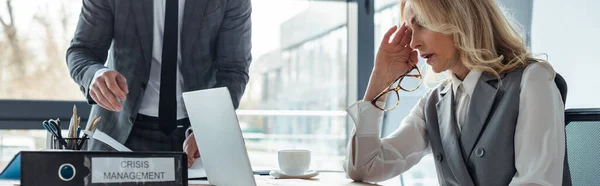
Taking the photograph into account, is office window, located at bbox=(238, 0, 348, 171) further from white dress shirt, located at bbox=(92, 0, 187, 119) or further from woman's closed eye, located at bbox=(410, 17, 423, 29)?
woman's closed eye, located at bbox=(410, 17, 423, 29)

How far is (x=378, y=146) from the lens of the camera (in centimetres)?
161

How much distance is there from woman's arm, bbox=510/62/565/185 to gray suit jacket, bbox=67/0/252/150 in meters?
0.74

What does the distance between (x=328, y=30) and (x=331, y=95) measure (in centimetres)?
37

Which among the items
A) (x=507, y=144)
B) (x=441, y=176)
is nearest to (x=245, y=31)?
(x=441, y=176)

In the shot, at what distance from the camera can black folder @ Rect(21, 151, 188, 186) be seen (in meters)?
→ 0.84

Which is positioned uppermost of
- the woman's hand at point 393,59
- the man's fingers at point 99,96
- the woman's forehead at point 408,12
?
the woman's forehead at point 408,12

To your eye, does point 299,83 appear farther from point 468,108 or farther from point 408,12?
point 468,108

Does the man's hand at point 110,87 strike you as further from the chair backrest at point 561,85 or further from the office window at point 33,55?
the office window at point 33,55

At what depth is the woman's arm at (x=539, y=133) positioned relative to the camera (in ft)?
4.16

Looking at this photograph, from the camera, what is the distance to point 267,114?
11.3 feet

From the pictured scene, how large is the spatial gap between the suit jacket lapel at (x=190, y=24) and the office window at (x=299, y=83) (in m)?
1.43

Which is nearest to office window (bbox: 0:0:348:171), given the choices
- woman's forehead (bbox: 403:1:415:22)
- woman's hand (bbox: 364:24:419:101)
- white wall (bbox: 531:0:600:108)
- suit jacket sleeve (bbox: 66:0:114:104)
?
white wall (bbox: 531:0:600:108)

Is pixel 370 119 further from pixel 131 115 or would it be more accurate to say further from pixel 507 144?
pixel 131 115

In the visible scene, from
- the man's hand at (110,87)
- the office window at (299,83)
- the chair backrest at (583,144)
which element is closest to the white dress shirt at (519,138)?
the chair backrest at (583,144)
